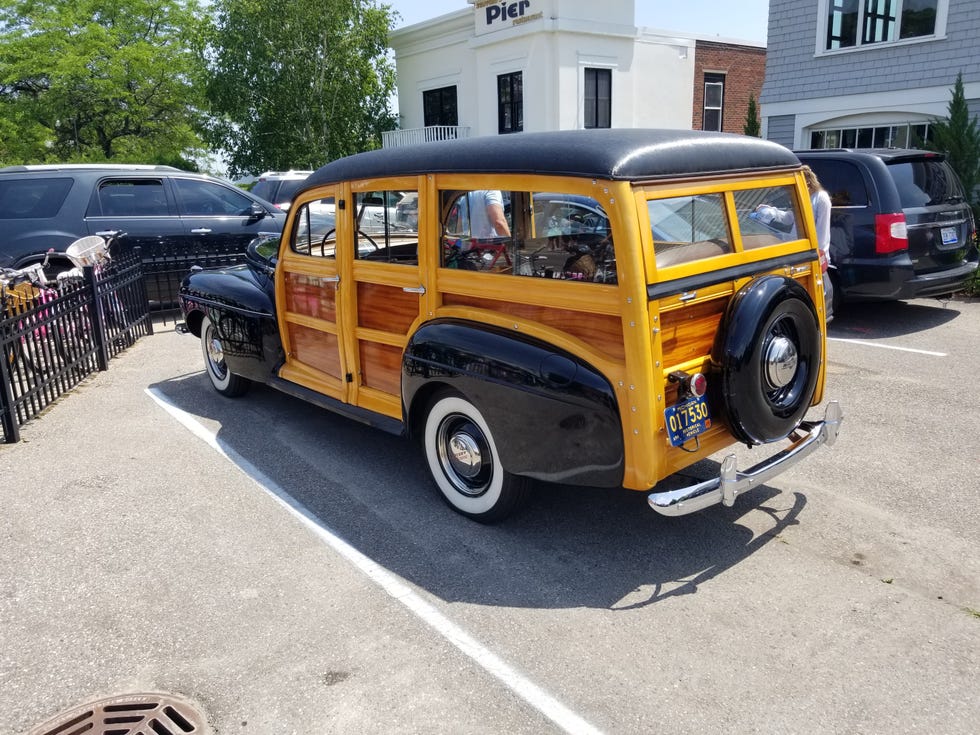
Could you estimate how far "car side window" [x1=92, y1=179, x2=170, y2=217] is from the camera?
984 centimetres

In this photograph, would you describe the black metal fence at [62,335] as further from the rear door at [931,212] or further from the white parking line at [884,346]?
the rear door at [931,212]

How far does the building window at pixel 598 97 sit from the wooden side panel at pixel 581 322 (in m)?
18.8

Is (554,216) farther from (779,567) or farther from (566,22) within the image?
(566,22)

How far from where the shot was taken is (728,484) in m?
3.41

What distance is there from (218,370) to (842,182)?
21.1 ft

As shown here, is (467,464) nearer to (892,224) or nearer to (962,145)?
(892,224)

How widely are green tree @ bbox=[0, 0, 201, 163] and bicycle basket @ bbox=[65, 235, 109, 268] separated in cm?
1774

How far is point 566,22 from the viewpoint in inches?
800

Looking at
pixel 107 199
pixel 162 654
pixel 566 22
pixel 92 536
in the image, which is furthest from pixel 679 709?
pixel 566 22

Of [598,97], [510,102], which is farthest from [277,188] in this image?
[598,97]

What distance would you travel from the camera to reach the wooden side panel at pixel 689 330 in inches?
134


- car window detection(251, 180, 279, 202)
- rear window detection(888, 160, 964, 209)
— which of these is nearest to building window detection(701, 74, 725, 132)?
car window detection(251, 180, 279, 202)

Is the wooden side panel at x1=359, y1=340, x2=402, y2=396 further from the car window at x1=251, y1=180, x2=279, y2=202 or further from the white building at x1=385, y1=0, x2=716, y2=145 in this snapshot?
the white building at x1=385, y1=0, x2=716, y2=145

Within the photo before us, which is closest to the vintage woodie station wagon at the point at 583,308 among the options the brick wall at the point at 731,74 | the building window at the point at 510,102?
the building window at the point at 510,102
